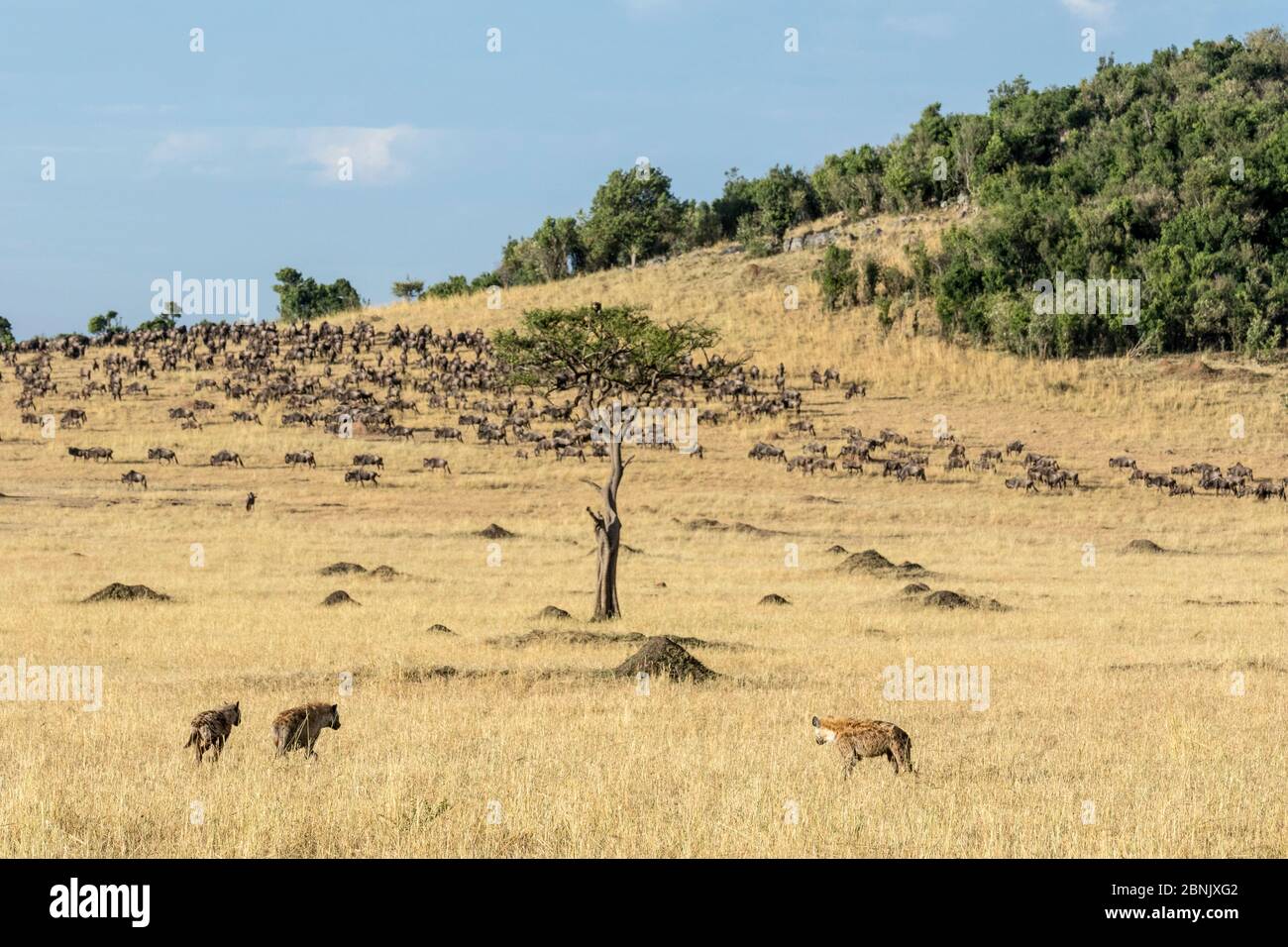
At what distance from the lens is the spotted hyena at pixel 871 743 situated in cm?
1366

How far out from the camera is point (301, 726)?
47.0 ft

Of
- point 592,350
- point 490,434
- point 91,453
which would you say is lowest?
point 91,453

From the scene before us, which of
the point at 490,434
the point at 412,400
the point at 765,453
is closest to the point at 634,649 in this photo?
the point at 765,453

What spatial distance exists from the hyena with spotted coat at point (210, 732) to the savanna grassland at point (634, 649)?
26 cm

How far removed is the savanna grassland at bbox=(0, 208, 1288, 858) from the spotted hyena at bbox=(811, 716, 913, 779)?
0.73 feet

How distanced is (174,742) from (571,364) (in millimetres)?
20043

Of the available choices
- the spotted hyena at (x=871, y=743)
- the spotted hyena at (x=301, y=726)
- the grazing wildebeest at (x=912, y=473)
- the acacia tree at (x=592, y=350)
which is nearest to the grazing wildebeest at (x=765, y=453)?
the grazing wildebeest at (x=912, y=473)

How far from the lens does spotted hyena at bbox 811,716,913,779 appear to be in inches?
538

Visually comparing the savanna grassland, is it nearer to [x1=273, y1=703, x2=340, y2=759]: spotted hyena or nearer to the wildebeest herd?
[x1=273, y1=703, x2=340, y2=759]: spotted hyena

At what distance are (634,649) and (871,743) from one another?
1139 cm

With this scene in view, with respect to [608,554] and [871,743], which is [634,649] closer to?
[608,554]
